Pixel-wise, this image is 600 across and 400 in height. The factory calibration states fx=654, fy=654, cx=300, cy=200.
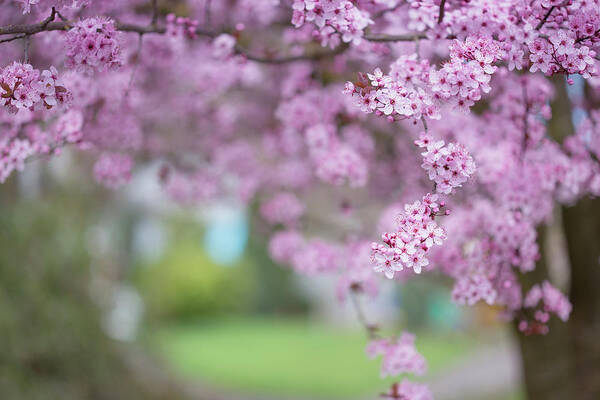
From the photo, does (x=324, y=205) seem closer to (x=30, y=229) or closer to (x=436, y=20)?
(x=30, y=229)

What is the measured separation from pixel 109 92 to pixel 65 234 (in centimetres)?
342

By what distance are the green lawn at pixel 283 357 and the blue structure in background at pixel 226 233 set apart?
12.5 ft

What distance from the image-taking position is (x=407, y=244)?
1.99m

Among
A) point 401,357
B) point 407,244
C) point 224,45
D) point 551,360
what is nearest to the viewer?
point 407,244

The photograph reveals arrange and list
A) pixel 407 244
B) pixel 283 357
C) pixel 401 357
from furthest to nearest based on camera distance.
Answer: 1. pixel 283 357
2. pixel 401 357
3. pixel 407 244

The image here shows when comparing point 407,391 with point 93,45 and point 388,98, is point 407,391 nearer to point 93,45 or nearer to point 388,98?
Result: point 388,98

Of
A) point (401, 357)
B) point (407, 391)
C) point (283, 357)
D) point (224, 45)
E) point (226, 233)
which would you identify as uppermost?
point (226, 233)

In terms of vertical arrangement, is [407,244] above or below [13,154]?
below

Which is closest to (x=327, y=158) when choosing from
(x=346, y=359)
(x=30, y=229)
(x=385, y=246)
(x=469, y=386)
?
(x=385, y=246)

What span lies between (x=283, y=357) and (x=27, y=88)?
36.7ft

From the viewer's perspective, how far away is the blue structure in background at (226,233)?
21672 mm

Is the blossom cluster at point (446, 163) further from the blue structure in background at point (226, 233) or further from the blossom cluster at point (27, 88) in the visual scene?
the blue structure in background at point (226, 233)

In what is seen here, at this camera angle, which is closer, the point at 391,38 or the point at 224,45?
the point at 391,38

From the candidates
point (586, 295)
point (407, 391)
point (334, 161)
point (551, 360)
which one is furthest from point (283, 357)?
point (407, 391)
